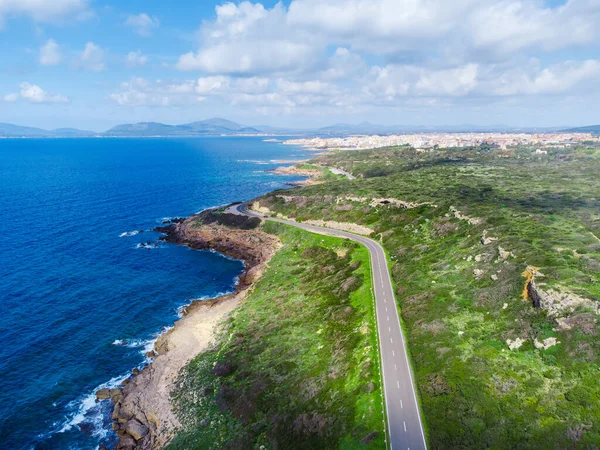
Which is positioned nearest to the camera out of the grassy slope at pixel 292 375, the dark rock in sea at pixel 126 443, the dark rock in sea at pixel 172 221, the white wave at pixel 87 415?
the grassy slope at pixel 292 375

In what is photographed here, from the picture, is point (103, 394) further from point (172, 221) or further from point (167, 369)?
point (172, 221)

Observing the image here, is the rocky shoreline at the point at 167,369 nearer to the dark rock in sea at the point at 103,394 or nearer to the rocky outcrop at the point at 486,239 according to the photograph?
the dark rock in sea at the point at 103,394

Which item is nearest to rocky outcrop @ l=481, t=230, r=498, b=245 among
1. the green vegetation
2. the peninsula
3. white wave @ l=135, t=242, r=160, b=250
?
the peninsula

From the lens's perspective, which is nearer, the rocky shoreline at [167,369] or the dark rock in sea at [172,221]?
the rocky shoreline at [167,369]

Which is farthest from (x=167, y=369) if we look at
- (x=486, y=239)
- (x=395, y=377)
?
(x=486, y=239)

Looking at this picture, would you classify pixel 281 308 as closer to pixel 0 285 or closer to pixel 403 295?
pixel 403 295

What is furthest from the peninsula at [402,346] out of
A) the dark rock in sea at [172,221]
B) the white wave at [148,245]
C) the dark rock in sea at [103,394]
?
the dark rock in sea at [172,221]

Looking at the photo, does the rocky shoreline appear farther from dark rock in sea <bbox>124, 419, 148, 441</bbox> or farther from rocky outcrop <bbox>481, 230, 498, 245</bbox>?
rocky outcrop <bbox>481, 230, 498, 245</bbox>

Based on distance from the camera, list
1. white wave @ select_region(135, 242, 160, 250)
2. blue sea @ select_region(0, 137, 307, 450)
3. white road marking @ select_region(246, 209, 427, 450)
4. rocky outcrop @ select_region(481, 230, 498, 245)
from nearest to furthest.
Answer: white road marking @ select_region(246, 209, 427, 450) < blue sea @ select_region(0, 137, 307, 450) < rocky outcrop @ select_region(481, 230, 498, 245) < white wave @ select_region(135, 242, 160, 250)
